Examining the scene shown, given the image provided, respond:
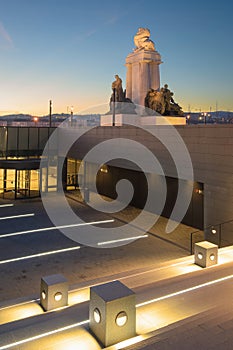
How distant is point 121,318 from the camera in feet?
16.2

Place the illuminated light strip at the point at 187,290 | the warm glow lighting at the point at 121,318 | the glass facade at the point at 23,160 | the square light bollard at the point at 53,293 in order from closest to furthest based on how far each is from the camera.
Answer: the warm glow lighting at the point at 121,318 < the illuminated light strip at the point at 187,290 < the square light bollard at the point at 53,293 < the glass facade at the point at 23,160

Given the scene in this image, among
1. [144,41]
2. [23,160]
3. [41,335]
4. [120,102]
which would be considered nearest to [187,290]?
[41,335]

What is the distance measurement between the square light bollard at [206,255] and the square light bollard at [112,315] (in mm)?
4746

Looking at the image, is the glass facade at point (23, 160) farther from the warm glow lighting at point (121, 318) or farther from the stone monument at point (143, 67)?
the warm glow lighting at point (121, 318)

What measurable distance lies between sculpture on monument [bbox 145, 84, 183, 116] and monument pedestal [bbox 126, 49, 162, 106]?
8.96 ft

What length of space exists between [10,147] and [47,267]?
16.5 metres

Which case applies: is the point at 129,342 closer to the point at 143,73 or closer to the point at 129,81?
the point at 143,73

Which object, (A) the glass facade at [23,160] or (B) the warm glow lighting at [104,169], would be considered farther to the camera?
(B) the warm glow lighting at [104,169]

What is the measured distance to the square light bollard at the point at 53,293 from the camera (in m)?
7.04

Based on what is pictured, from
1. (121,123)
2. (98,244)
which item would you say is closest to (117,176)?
(121,123)

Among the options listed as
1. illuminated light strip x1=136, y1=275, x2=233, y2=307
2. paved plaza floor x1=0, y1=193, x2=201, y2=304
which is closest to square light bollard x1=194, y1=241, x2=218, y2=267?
illuminated light strip x1=136, y1=275, x2=233, y2=307

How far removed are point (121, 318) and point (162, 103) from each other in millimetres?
20598

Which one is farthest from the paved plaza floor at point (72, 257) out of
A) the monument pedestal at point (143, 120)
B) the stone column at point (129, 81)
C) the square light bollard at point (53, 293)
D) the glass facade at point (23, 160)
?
the stone column at point (129, 81)

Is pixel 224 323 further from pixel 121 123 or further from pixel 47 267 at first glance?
pixel 121 123
